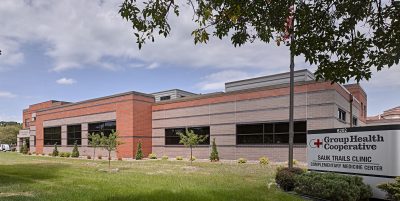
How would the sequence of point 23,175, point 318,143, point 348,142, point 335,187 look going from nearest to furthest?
point 335,187 → point 348,142 → point 318,143 → point 23,175

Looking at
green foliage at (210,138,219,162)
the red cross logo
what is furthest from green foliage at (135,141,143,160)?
the red cross logo

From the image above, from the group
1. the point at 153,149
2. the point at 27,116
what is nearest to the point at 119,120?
the point at 153,149

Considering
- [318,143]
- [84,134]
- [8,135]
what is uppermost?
[318,143]

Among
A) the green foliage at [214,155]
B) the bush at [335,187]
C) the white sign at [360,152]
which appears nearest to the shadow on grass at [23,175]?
the bush at [335,187]

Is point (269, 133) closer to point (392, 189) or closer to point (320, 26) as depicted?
point (392, 189)

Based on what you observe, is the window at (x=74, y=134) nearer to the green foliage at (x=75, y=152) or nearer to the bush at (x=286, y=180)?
the green foliage at (x=75, y=152)

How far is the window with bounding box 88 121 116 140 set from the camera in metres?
43.0

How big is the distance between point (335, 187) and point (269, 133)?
64.2ft

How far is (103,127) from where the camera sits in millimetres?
44250

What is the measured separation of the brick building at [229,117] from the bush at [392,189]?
55.7ft

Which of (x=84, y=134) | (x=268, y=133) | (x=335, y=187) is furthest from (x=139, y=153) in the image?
(x=335, y=187)

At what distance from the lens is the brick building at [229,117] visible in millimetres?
29406

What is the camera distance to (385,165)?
1216 centimetres

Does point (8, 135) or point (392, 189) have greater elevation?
point (392, 189)
